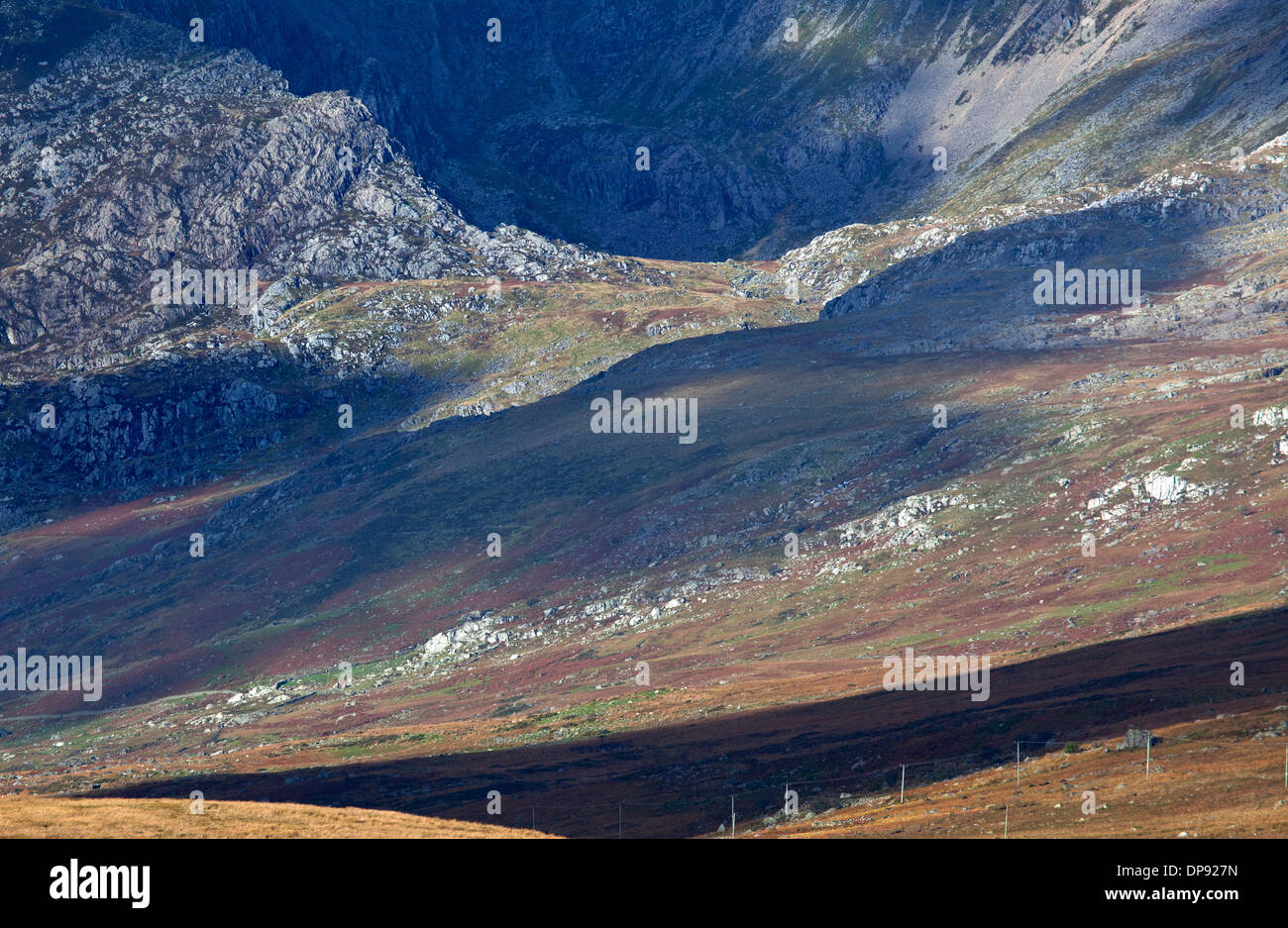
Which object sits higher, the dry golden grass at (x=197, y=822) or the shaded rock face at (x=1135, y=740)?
the shaded rock face at (x=1135, y=740)

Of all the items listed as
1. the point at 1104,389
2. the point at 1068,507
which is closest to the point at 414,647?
the point at 1068,507

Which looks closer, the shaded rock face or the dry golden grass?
the dry golden grass

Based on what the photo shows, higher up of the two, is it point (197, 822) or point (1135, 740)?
point (1135, 740)

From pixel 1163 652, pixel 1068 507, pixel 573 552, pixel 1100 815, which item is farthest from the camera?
pixel 573 552

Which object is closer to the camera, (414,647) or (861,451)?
(414,647)

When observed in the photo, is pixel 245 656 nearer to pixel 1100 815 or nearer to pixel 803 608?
pixel 803 608

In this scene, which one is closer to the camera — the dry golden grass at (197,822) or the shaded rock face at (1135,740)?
the dry golden grass at (197,822)

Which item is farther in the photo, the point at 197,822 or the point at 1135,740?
the point at 1135,740

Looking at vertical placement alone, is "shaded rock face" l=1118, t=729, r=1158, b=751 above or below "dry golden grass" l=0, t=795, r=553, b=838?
above
